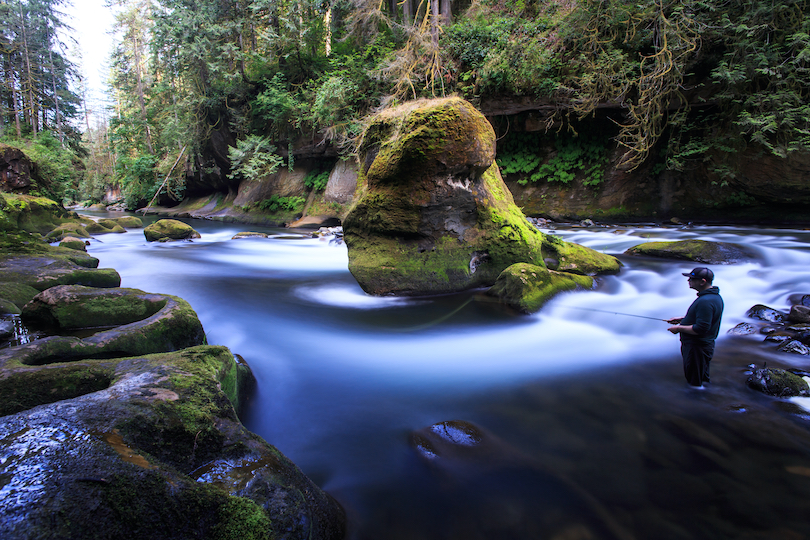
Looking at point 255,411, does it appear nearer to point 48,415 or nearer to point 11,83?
point 48,415

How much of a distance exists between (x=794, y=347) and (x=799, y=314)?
100 centimetres

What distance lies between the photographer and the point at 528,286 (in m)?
5.39

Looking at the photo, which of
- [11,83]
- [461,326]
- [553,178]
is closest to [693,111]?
[553,178]

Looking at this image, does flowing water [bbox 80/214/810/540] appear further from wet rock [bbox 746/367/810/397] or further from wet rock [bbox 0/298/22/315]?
wet rock [bbox 0/298/22/315]

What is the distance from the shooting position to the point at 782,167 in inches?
379

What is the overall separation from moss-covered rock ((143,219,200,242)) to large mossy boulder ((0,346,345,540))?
12.6m

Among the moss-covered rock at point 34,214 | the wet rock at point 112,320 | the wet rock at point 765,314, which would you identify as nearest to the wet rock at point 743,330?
the wet rock at point 765,314

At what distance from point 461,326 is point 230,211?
788 inches

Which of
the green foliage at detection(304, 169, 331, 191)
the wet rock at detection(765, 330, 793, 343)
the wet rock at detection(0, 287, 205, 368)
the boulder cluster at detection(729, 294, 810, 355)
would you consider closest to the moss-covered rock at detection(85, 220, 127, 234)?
the green foliage at detection(304, 169, 331, 191)

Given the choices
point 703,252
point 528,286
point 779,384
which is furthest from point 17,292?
point 703,252

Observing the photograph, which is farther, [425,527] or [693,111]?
[693,111]

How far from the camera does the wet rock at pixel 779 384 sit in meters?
3.15

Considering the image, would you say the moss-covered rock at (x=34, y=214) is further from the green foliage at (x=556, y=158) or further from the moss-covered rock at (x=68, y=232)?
the green foliage at (x=556, y=158)

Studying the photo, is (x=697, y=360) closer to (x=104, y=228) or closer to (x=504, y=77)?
(x=504, y=77)
